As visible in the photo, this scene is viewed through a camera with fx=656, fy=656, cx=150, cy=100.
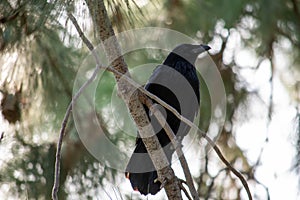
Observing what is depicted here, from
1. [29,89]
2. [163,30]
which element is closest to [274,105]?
[163,30]

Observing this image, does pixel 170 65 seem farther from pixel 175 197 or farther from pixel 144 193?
pixel 175 197

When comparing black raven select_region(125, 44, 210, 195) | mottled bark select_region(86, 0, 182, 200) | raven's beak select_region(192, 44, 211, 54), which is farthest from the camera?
raven's beak select_region(192, 44, 211, 54)

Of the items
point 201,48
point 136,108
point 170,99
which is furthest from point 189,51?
point 136,108

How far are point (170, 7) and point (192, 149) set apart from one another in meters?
0.85

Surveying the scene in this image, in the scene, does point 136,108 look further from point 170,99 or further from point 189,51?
point 189,51

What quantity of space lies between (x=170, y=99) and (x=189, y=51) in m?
0.35

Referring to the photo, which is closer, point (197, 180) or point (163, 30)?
point (163, 30)

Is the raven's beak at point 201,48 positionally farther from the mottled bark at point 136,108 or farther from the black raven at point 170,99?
the mottled bark at point 136,108

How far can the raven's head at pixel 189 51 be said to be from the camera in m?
3.14

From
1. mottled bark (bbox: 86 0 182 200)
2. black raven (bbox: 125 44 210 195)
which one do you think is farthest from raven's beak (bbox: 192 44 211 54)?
mottled bark (bbox: 86 0 182 200)

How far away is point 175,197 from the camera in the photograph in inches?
77.7

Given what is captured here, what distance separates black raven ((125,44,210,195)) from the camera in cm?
263

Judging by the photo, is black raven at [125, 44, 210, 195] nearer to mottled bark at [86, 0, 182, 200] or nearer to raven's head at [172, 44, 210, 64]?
raven's head at [172, 44, 210, 64]

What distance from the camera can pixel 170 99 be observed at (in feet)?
9.62
